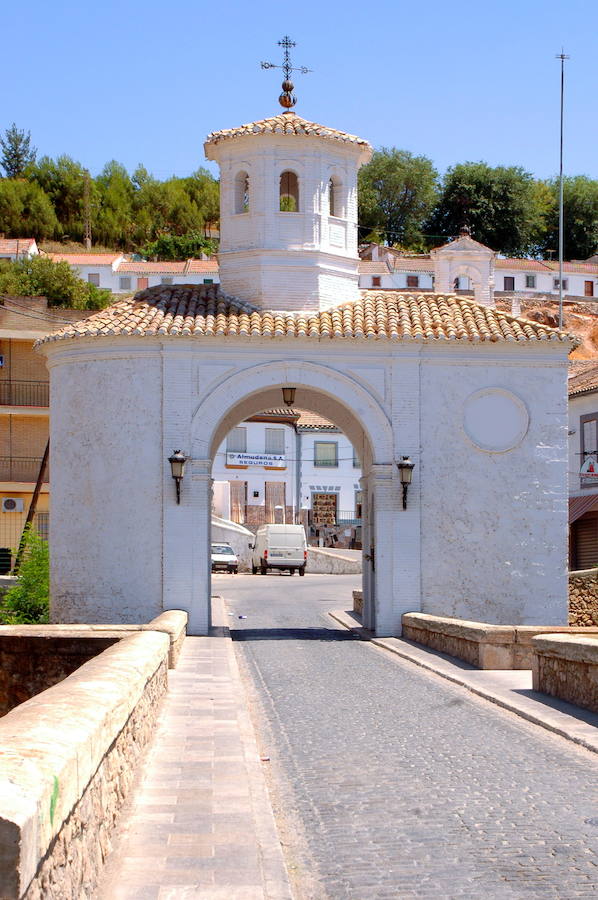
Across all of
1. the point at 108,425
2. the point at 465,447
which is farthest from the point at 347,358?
the point at 108,425

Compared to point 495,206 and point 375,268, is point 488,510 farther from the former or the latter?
point 495,206

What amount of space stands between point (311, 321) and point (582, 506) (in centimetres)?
2030

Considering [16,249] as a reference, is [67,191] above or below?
above

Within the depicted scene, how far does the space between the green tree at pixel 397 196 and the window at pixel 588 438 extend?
61.7m

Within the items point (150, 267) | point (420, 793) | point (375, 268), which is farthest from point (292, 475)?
point (420, 793)

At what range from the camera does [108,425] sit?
2184 cm

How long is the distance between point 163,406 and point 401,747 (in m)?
12.5

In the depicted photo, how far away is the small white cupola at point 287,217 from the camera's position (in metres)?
23.9

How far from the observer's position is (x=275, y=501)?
209ft

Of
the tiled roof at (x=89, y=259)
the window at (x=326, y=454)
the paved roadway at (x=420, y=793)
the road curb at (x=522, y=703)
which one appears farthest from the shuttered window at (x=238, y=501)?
the paved roadway at (x=420, y=793)

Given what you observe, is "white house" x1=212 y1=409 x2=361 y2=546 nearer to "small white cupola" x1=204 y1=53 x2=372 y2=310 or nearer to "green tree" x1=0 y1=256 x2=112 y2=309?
"green tree" x1=0 y1=256 x2=112 y2=309

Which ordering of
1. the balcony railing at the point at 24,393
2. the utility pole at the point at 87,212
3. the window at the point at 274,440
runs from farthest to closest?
the utility pole at the point at 87,212
the window at the point at 274,440
the balcony railing at the point at 24,393

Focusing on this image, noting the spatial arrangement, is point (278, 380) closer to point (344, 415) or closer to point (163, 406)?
point (163, 406)

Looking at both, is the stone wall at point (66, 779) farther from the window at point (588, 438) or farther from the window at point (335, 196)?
the window at point (588, 438)
